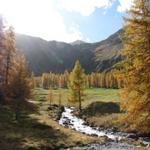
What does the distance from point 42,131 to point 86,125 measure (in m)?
24.9

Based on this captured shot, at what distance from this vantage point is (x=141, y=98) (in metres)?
27.4

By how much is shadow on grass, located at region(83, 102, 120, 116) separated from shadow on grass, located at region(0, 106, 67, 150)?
99.7 feet

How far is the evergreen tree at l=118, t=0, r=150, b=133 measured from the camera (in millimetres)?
27234

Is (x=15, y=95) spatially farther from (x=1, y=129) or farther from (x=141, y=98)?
(x=141, y=98)

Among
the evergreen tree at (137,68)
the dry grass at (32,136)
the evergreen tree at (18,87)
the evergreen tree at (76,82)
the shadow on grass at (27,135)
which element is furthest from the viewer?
the evergreen tree at (76,82)

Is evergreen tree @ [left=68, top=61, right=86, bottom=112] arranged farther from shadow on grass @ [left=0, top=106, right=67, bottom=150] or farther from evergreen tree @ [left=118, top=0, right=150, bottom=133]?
evergreen tree @ [left=118, top=0, right=150, bottom=133]

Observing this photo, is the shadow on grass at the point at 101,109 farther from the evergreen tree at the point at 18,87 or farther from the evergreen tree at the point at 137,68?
the evergreen tree at the point at 137,68

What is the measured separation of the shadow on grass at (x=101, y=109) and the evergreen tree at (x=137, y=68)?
55.7 metres

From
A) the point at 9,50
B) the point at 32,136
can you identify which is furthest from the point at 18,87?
the point at 32,136

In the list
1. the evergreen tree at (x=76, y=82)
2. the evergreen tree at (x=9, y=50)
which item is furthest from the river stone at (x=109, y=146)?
the evergreen tree at (x=76, y=82)

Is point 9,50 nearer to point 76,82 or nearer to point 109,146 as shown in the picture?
point 109,146

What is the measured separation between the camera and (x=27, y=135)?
44.9 meters

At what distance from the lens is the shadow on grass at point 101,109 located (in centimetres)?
8506

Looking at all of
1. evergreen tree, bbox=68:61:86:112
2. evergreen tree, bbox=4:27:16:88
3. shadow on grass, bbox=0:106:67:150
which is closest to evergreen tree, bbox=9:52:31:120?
shadow on grass, bbox=0:106:67:150
